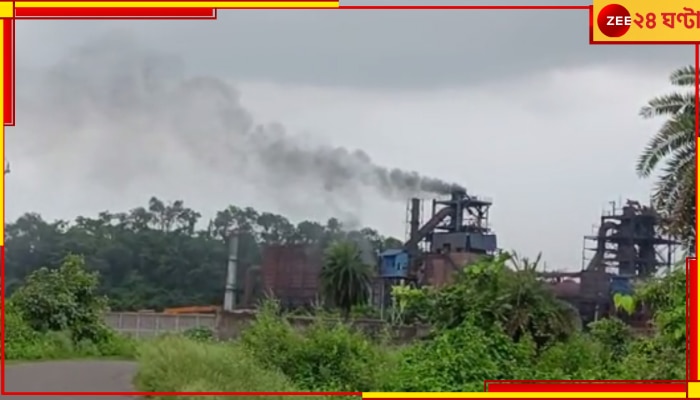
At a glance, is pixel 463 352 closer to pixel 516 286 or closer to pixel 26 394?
pixel 516 286

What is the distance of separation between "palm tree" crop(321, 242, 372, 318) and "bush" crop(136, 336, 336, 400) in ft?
9.85

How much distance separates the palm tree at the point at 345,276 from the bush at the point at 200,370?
3.00 meters

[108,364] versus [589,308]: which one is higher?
[589,308]

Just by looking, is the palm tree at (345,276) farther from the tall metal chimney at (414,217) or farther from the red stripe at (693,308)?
the red stripe at (693,308)

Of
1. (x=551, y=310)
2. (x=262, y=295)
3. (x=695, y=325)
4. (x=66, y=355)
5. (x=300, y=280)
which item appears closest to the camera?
(x=695, y=325)

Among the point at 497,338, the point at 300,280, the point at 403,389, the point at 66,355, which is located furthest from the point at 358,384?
the point at 66,355

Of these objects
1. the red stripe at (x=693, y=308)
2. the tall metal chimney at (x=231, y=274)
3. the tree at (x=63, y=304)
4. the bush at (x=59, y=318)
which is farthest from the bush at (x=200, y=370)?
the tree at (x=63, y=304)

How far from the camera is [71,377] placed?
1362 cm

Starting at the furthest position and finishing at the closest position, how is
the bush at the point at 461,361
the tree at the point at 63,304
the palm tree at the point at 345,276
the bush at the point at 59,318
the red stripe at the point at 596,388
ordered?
the tree at the point at 63,304 → the bush at the point at 59,318 → the palm tree at the point at 345,276 → the bush at the point at 461,361 → the red stripe at the point at 596,388

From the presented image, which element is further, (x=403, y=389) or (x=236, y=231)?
(x=236, y=231)

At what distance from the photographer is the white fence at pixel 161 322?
13.6 metres

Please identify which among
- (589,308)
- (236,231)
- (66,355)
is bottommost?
(66,355)

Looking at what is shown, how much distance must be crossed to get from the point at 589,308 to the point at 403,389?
4214 millimetres

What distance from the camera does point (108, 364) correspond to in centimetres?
1557
